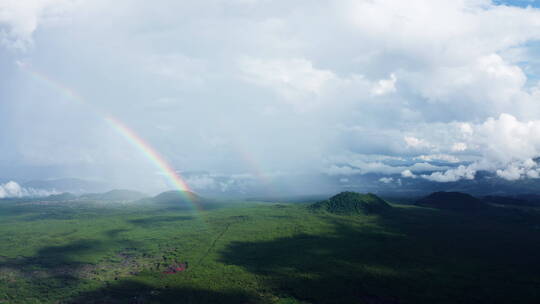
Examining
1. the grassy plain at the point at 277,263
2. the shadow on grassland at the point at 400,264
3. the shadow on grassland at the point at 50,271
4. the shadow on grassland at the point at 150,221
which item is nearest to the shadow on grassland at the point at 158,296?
the grassy plain at the point at 277,263

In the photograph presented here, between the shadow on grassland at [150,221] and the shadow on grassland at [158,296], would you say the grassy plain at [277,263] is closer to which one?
the shadow on grassland at [158,296]

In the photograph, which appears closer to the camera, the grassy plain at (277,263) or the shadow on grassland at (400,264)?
the grassy plain at (277,263)

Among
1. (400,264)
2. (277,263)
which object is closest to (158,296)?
(277,263)

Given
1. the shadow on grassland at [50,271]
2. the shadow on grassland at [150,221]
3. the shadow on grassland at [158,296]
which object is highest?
the shadow on grassland at [150,221]

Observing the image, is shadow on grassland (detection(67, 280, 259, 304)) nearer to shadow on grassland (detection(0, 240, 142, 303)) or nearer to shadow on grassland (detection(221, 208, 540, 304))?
shadow on grassland (detection(0, 240, 142, 303))

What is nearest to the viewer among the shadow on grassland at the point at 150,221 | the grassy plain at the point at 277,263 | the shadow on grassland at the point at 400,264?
the grassy plain at the point at 277,263

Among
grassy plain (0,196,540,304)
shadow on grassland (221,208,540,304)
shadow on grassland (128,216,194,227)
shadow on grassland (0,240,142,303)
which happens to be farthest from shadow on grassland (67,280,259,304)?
shadow on grassland (128,216,194,227)
